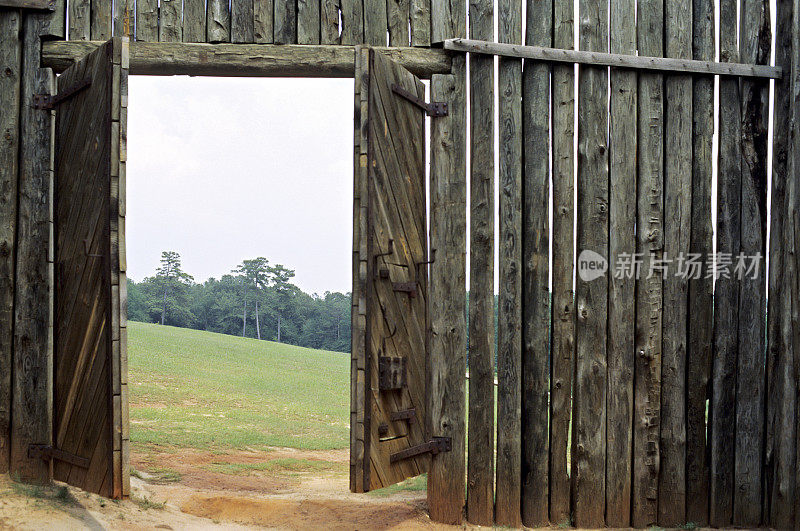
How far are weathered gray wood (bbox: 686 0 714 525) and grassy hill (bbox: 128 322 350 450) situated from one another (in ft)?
19.8

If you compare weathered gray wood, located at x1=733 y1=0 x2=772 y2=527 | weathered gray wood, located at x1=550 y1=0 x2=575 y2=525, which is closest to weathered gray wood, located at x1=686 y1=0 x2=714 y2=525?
weathered gray wood, located at x1=733 y1=0 x2=772 y2=527

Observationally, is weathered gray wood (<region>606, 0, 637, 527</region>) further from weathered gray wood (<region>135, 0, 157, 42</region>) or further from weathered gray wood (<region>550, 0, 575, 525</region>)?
weathered gray wood (<region>135, 0, 157, 42</region>)

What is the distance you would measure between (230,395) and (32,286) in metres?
10.3

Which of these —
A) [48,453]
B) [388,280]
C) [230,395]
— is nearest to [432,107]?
[388,280]

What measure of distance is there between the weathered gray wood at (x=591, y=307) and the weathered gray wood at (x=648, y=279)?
1.06ft

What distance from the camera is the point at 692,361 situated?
6113 millimetres

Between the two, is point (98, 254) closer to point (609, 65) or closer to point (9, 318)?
point (9, 318)

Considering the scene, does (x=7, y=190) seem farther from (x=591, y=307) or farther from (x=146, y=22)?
(x=591, y=307)

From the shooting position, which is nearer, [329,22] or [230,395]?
[329,22]

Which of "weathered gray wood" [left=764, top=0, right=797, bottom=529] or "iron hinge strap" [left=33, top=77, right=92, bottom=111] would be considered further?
"weathered gray wood" [left=764, top=0, right=797, bottom=529]

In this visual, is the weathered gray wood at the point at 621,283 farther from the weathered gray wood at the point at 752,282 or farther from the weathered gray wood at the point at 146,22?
the weathered gray wood at the point at 146,22

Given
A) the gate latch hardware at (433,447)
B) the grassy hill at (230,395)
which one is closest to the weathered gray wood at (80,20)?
the gate latch hardware at (433,447)

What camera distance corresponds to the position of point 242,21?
5797 millimetres

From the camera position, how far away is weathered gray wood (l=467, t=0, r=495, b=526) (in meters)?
5.76
